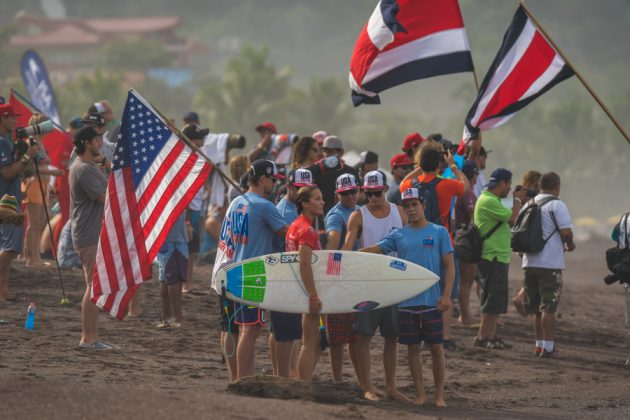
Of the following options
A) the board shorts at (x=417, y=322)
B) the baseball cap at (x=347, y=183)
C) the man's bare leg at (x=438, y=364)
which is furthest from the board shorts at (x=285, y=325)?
the baseball cap at (x=347, y=183)

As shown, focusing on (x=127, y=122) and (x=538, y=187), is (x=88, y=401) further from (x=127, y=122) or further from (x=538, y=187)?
(x=538, y=187)

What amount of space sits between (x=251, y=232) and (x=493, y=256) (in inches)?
169

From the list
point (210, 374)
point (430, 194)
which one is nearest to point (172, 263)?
point (210, 374)

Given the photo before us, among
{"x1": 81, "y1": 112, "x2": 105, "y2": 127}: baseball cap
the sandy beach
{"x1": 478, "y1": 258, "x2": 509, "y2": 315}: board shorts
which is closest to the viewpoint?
the sandy beach

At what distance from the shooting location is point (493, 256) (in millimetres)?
11961

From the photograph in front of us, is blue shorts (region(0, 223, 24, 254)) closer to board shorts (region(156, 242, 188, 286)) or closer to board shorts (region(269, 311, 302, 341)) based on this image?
board shorts (region(156, 242, 188, 286))

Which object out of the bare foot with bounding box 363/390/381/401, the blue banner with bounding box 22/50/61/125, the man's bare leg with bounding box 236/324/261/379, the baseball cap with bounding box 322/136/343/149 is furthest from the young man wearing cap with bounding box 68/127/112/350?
the blue banner with bounding box 22/50/61/125

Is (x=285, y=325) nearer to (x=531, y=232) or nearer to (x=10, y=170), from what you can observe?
(x=531, y=232)

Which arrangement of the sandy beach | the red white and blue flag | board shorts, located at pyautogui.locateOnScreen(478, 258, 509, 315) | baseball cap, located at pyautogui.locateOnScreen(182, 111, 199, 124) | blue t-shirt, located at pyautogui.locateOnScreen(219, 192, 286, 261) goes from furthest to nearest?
baseball cap, located at pyautogui.locateOnScreen(182, 111, 199, 124) < board shorts, located at pyautogui.locateOnScreen(478, 258, 509, 315) < the red white and blue flag < blue t-shirt, located at pyautogui.locateOnScreen(219, 192, 286, 261) < the sandy beach

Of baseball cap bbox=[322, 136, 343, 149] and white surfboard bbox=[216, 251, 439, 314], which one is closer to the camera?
white surfboard bbox=[216, 251, 439, 314]

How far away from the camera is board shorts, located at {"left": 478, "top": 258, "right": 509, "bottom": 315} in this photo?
11.9 meters

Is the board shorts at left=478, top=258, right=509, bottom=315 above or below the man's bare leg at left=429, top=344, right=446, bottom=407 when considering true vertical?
above

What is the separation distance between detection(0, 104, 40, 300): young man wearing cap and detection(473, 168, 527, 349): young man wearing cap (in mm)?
4640

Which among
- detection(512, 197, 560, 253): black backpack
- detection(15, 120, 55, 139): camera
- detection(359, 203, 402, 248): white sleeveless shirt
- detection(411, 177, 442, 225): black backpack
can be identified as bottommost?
detection(359, 203, 402, 248): white sleeveless shirt
